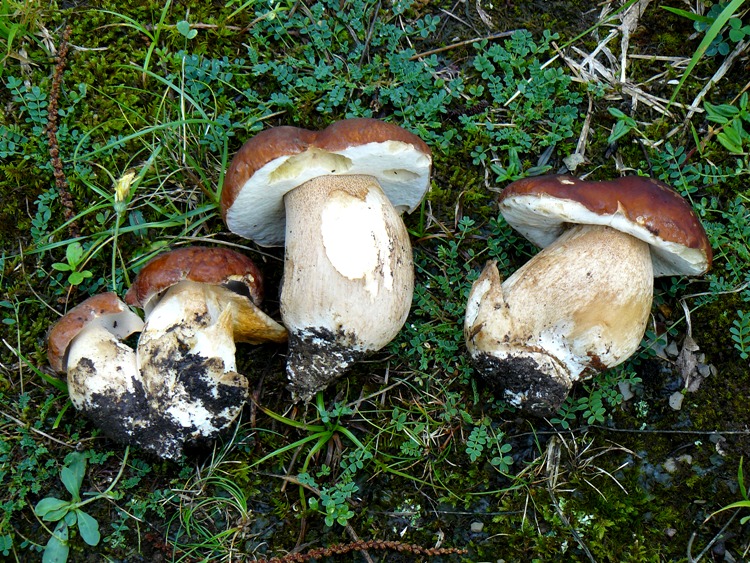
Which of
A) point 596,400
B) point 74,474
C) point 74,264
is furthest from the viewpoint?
point 74,264

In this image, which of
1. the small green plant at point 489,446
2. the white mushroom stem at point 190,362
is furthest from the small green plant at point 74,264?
the small green plant at point 489,446

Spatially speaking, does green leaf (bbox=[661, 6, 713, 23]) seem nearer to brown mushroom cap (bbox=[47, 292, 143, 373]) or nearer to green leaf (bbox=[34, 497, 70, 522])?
brown mushroom cap (bbox=[47, 292, 143, 373])

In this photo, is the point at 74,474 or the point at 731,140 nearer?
the point at 74,474

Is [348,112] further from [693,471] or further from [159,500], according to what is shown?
[693,471]

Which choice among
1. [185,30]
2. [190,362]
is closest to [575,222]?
[190,362]

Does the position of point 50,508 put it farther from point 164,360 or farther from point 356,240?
point 356,240

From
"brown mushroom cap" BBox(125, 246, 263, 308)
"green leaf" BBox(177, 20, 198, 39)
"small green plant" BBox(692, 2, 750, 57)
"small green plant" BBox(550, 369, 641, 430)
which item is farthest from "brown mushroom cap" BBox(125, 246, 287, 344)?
"small green plant" BBox(692, 2, 750, 57)

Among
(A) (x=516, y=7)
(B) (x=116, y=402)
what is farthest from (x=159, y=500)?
(A) (x=516, y=7)
